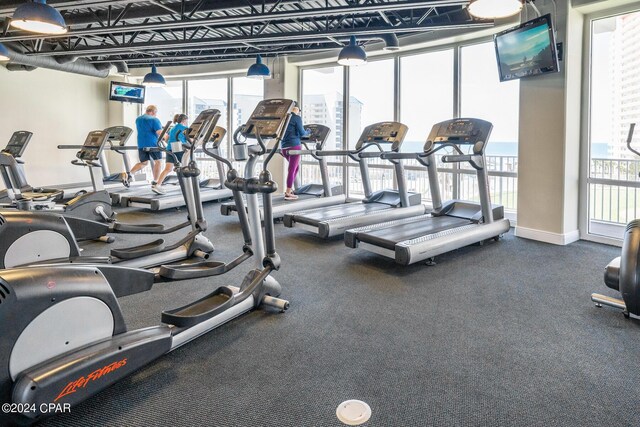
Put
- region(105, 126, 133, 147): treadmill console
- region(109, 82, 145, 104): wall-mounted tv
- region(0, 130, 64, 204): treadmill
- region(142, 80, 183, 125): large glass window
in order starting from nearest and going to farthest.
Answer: region(0, 130, 64, 204): treadmill
region(105, 126, 133, 147): treadmill console
region(109, 82, 145, 104): wall-mounted tv
region(142, 80, 183, 125): large glass window

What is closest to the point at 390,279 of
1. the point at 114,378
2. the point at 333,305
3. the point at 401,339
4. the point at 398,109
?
the point at 333,305

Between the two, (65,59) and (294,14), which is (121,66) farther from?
(294,14)

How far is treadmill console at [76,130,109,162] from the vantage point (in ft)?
21.6

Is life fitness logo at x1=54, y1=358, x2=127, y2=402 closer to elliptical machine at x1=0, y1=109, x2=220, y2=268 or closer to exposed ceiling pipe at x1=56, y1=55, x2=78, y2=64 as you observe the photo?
elliptical machine at x1=0, y1=109, x2=220, y2=268

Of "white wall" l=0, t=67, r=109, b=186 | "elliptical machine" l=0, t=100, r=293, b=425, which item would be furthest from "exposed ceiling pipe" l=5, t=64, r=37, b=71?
"elliptical machine" l=0, t=100, r=293, b=425

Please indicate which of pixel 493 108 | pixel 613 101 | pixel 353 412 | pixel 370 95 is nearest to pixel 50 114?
pixel 370 95

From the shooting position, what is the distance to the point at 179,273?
271 centimetres

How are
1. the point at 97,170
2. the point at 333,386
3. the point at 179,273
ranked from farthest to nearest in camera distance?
the point at 97,170, the point at 179,273, the point at 333,386

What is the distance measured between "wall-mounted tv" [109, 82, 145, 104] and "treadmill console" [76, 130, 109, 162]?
12.0 ft

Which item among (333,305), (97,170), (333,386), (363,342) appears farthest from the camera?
(97,170)

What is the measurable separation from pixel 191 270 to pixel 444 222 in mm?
3165

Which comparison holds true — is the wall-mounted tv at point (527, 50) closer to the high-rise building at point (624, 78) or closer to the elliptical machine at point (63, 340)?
the high-rise building at point (624, 78)

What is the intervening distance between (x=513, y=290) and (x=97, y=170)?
244 inches

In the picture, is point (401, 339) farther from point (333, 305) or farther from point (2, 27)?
point (2, 27)
